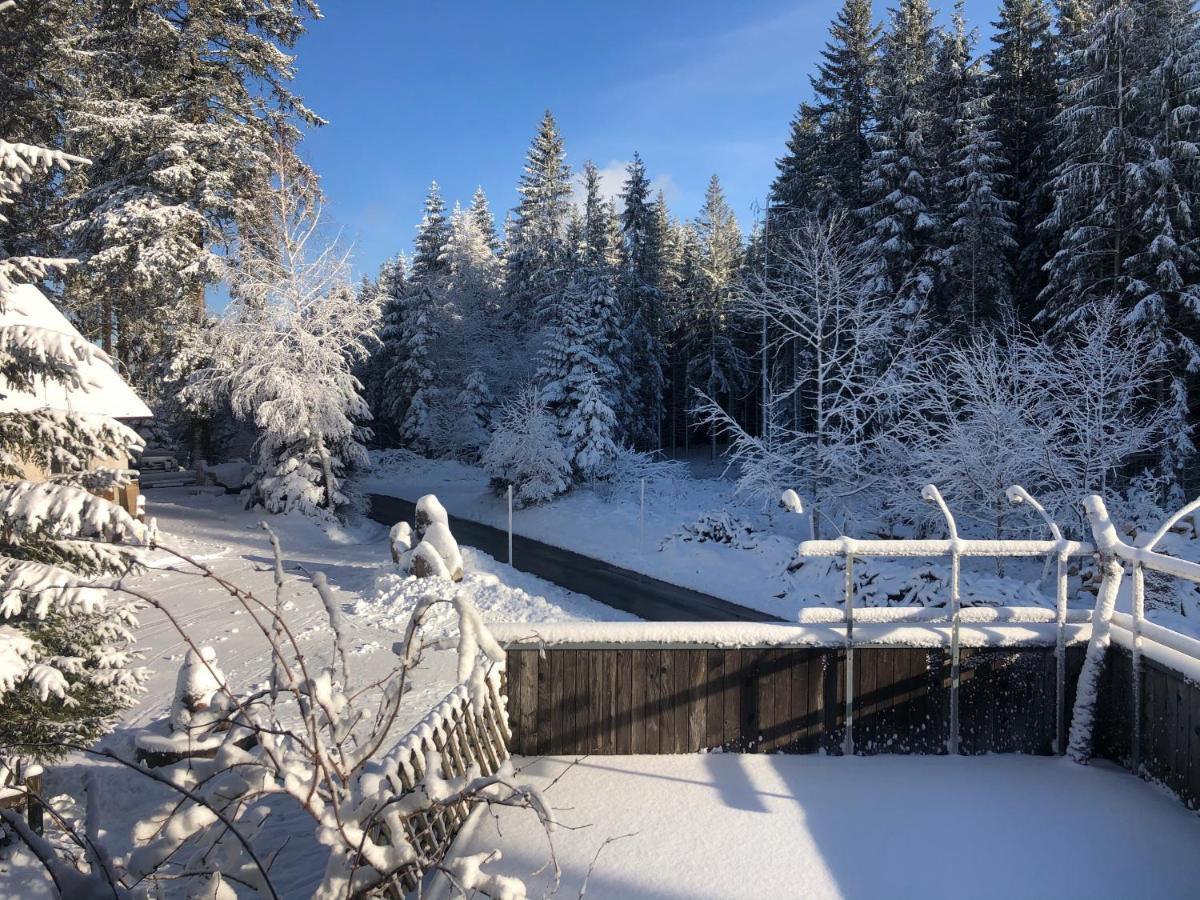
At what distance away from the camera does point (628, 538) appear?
62.9ft

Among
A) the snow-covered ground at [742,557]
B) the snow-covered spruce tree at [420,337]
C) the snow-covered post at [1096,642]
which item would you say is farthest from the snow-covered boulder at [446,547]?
the snow-covered spruce tree at [420,337]

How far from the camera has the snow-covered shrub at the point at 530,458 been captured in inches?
907

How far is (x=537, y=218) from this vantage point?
116 ft

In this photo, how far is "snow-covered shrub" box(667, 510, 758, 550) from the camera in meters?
17.2

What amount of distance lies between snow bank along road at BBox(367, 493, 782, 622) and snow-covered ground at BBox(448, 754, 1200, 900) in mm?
7347

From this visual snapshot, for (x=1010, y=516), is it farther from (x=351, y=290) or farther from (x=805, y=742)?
(x=351, y=290)

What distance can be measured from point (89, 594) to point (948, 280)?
2105 centimetres

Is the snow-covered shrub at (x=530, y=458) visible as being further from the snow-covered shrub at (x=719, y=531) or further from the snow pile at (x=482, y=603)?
the snow pile at (x=482, y=603)

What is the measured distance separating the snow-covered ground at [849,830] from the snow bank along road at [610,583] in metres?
7.35

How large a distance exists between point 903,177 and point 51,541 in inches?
841

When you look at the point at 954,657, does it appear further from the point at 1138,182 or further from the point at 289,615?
the point at 1138,182

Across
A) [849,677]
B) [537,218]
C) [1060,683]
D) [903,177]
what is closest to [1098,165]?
[903,177]

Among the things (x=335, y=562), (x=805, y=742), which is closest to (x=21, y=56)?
(x=335, y=562)

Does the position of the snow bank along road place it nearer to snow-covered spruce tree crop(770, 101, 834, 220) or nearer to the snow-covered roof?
the snow-covered roof
